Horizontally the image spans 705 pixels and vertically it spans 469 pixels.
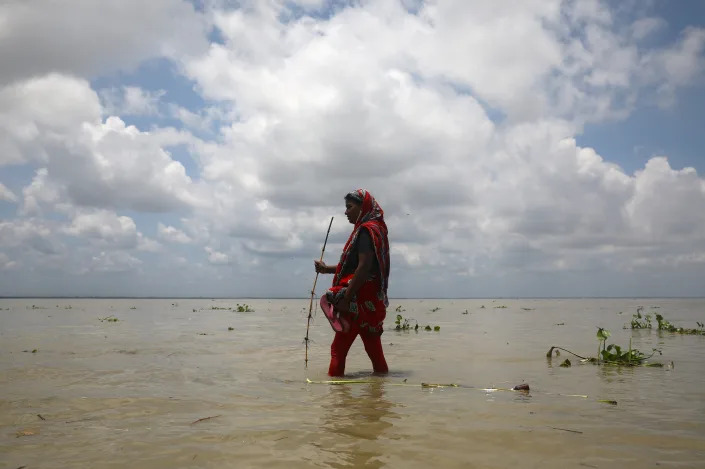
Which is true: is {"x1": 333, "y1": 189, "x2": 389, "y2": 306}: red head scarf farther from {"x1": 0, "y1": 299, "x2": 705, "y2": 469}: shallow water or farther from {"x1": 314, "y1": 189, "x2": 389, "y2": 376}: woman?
{"x1": 0, "y1": 299, "x2": 705, "y2": 469}: shallow water

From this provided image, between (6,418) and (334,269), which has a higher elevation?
(334,269)

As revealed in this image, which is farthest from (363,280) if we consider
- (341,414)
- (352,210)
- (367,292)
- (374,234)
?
(341,414)

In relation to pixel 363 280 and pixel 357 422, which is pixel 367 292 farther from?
pixel 357 422

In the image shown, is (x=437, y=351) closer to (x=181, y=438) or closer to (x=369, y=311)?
(x=369, y=311)

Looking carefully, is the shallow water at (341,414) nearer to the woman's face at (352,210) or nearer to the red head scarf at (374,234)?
the red head scarf at (374,234)

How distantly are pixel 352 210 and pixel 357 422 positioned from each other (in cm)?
299

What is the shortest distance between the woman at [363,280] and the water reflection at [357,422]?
58cm

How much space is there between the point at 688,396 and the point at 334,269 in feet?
14.6

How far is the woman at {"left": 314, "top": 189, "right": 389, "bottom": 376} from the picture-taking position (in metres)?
5.99

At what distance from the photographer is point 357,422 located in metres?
4.09

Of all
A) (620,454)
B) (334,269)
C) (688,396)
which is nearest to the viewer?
(620,454)

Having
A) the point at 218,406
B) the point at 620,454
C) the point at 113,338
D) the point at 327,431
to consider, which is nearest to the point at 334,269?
the point at 218,406

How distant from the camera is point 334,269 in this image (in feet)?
22.5

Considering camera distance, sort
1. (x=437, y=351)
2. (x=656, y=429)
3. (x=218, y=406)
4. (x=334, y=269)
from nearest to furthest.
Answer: (x=656, y=429)
(x=218, y=406)
(x=334, y=269)
(x=437, y=351)
